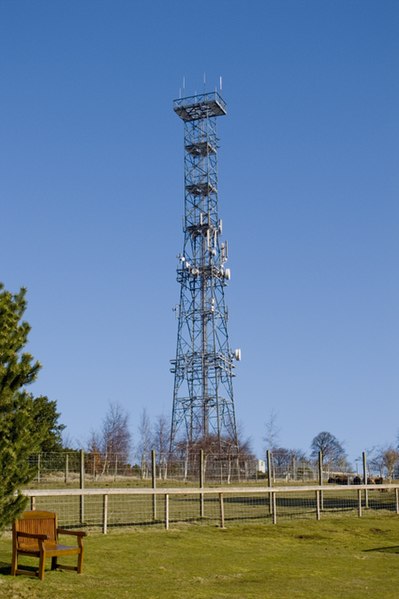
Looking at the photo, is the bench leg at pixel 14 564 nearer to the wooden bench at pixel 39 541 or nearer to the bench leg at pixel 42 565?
the wooden bench at pixel 39 541

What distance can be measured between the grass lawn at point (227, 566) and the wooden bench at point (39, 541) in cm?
26

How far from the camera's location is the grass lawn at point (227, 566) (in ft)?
39.7

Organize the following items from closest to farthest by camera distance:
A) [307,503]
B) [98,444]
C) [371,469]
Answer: [307,503], [371,469], [98,444]

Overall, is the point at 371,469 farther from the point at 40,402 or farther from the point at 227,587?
the point at 40,402

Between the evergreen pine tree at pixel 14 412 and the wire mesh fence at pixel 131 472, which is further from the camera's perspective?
the wire mesh fence at pixel 131 472

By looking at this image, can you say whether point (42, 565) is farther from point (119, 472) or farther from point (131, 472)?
point (131, 472)

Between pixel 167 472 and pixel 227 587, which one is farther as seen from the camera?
pixel 167 472

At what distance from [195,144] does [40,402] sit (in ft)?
170

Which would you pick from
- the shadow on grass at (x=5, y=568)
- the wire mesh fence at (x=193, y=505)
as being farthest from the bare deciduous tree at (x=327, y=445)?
the shadow on grass at (x=5, y=568)

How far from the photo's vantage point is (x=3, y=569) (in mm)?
12805

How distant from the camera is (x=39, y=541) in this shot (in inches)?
481

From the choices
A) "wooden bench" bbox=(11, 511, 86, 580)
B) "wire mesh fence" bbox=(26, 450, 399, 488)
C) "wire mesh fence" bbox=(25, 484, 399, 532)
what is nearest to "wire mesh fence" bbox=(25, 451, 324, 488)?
"wire mesh fence" bbox=(26, 450, 399, 488)

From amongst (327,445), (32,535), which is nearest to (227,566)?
(32,535)

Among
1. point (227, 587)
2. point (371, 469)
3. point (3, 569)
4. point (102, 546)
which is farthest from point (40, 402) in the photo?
point (371, 469)
